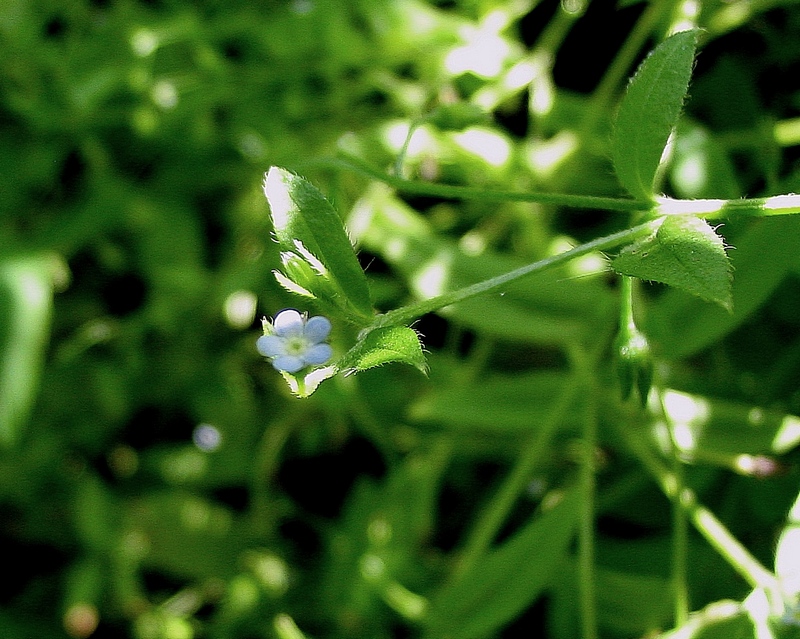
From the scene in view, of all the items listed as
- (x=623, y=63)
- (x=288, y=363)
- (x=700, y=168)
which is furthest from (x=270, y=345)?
(x=623, y=63)

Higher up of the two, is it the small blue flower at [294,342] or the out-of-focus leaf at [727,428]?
the small blue flower at [294,342]

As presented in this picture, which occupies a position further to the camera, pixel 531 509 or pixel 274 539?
pixel 274 539

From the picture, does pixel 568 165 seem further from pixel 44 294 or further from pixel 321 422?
pixel 44 294

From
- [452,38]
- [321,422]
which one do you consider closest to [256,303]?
[321,422]

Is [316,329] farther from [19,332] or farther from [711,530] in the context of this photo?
[19,332]

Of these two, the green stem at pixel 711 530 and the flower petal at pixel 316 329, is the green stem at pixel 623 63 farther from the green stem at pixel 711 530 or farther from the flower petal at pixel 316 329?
the flower petal at pixel 316 329

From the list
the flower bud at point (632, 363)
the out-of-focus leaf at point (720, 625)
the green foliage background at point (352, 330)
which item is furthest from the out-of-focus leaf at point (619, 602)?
the flower bud at point (632, 363)
